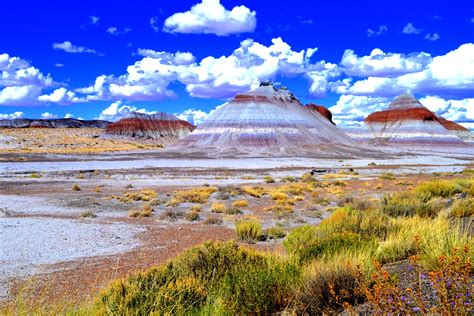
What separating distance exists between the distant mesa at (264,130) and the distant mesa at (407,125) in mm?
35489

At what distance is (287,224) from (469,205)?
19.7ft

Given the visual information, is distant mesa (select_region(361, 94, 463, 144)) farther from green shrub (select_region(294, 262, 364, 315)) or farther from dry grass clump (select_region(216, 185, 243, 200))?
green shrub (select_region(294, 262, 364, 315))

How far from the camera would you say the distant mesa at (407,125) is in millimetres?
144375

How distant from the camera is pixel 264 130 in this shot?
110250 millimetres

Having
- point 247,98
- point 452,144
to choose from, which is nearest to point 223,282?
point 247,98

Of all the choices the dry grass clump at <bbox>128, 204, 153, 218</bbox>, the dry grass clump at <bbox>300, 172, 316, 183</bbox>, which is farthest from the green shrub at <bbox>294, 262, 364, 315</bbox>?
the dry grass clump at <bbox>300, 172, 316, 183</bbox>

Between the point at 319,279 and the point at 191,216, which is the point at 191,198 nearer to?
the point at 191,216

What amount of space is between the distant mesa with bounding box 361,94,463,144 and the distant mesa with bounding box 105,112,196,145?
240ft

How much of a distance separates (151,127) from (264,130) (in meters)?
76.4

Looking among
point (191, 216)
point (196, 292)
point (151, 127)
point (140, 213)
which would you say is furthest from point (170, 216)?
point (151, 127)

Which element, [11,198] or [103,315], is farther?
[11,198]

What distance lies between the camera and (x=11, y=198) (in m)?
23.6

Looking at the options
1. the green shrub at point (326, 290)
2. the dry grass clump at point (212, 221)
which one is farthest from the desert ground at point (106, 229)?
the green shrub at point (326, 290)

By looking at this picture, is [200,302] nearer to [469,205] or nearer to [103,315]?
[103,315]
